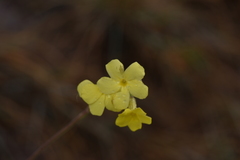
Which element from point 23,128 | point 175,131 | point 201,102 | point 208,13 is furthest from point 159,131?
point 208,13

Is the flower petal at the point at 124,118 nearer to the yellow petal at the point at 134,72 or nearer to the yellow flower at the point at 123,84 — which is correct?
the yellow flower at the point at 123,84

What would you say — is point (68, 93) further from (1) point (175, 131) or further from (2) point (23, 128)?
(1) point (175, 131)

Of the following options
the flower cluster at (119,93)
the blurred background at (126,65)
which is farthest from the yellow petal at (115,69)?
the blurred background at (126,65)

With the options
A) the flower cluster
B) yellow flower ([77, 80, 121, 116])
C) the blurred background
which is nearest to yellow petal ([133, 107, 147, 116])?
the flower cluster

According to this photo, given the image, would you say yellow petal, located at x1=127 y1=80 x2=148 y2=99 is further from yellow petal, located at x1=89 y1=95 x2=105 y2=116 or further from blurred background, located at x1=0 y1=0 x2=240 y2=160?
blurred background, located at x1=0 y1=0 x2=240 y2=160

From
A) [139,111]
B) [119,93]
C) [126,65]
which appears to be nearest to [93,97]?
[119,93]

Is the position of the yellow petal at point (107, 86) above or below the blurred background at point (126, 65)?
below

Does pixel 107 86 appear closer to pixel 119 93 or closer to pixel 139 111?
pixel 119 93
